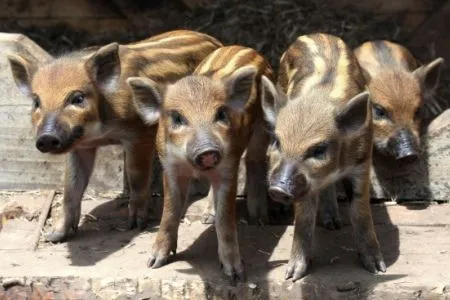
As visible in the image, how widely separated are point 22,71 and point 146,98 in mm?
876

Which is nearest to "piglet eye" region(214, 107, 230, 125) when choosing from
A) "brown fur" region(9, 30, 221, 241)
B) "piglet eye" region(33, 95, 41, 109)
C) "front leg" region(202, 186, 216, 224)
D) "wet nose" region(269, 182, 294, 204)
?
"wet nose" region(269, 182, 294, 204)

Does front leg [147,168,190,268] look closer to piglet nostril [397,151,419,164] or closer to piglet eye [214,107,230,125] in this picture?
piglet eye [214,107,230,125]

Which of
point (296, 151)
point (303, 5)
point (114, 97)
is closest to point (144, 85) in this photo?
point (114, 97)

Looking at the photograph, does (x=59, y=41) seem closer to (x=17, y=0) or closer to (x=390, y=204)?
(x=17, y=0)

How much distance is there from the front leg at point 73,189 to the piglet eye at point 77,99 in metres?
0.56

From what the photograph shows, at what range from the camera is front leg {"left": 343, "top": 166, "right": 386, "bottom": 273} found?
5.57 metres

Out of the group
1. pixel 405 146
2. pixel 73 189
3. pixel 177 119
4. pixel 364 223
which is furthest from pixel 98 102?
pixel 405 146

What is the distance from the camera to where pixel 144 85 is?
18.4 feet

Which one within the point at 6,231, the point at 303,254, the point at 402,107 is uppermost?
the point at 402,107

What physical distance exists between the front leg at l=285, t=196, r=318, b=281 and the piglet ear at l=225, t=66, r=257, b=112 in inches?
24.9

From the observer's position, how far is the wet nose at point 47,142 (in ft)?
18.2

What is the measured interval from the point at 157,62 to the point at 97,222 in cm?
109

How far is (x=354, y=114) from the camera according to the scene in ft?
17.7

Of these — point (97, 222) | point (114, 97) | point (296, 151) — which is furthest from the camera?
point (97, 222)
